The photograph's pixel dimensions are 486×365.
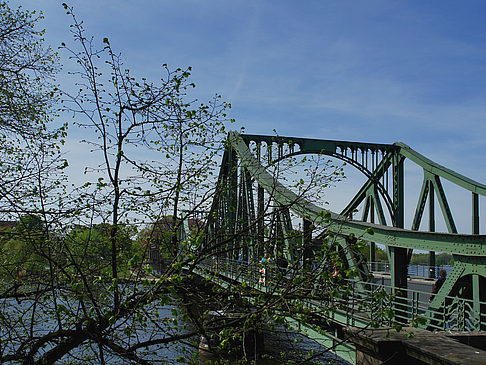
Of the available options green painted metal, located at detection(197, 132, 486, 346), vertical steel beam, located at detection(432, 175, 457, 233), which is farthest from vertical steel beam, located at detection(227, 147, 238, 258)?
vertical steel beam, located at detection(432, 175, 457, 233)

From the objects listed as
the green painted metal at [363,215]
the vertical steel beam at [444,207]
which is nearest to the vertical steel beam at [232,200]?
the green painted metal at [363,215]

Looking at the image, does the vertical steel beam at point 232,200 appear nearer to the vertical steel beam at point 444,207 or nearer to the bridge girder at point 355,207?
the bridge girder at point 355,207

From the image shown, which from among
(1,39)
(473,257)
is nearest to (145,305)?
(1,39)

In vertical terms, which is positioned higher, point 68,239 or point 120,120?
point 120,120

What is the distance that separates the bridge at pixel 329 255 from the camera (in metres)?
3.83

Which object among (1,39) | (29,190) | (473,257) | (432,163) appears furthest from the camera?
(432,163)

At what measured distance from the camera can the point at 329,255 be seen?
11.9ft

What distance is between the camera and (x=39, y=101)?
6.82m

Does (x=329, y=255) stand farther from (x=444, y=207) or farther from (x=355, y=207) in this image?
(x=444, y=207)

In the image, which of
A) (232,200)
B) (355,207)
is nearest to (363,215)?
(355,207)

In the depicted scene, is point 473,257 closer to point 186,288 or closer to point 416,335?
point 416,335

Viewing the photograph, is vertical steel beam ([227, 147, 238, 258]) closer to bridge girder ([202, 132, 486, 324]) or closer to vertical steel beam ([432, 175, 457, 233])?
bridge girder ([202, 132, 486, 324])

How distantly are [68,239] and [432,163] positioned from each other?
18.6 meters

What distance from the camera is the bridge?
12.6 feet
